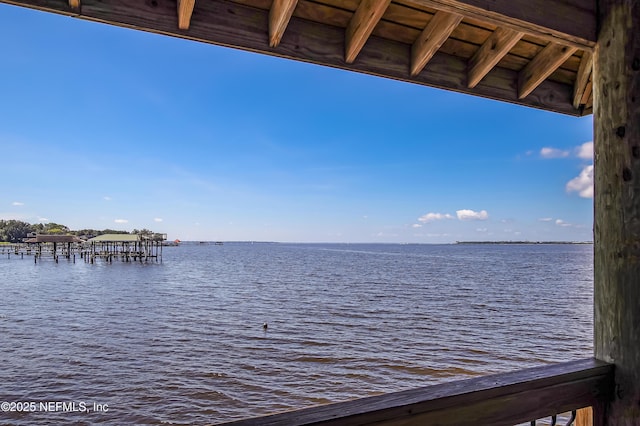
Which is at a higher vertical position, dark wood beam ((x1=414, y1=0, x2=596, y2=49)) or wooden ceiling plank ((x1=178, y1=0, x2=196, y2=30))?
dark wood beam ((x1=414, y1=0, x2=596, y2=49))

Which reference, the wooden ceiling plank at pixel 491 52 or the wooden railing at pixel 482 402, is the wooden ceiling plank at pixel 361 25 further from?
the wooden railing at pixel 482 402

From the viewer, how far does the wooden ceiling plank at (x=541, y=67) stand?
1.92 m

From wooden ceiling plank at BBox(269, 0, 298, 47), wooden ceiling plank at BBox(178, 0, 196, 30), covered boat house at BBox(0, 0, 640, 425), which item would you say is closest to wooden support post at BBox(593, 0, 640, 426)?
covered boat house at BBox(0, 0, 640, 425)

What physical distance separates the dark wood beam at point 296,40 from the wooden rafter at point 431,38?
0.06m

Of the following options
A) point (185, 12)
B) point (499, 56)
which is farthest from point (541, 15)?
point (185, 12)

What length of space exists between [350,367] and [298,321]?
5.57 meters

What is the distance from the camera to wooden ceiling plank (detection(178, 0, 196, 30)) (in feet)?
4.31

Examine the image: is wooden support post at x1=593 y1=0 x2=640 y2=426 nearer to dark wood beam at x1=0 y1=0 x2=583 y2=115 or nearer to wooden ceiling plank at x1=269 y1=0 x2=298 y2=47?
dark wood beam at x1=0 y1=0 x2=583 y2=115

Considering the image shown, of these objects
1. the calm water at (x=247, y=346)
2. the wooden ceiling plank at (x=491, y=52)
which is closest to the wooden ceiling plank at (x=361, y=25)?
the wooden ceiling plank at (x=491, y=52)

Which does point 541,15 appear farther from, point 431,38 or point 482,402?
point 482,402

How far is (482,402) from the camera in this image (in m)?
1.24

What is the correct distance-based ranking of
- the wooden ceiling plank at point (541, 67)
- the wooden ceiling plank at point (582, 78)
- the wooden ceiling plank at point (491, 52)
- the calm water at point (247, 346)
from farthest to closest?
the calm water at point (247, 346) < the wooden ceiling plank at point (582, 78) < the wooden ceiling plank at point (541, 67) < the wooden ceiling plank at point (491, 52)

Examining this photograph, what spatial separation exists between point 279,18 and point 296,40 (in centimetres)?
18

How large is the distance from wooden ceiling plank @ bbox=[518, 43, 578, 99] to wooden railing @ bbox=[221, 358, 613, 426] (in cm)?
147
